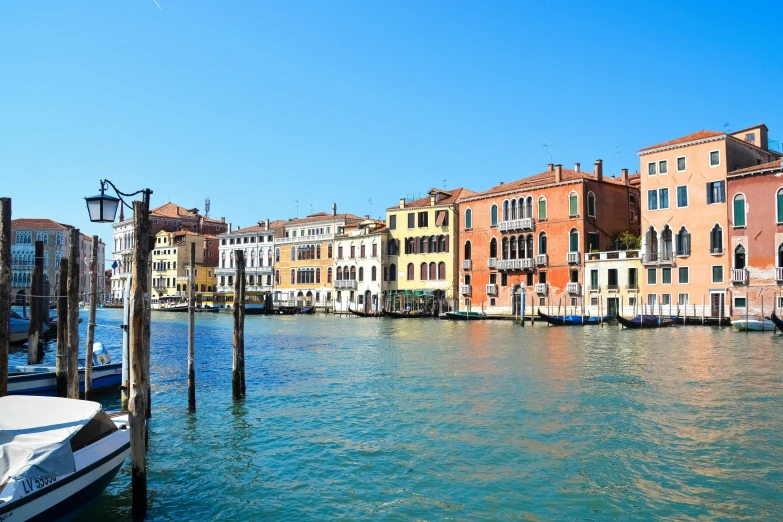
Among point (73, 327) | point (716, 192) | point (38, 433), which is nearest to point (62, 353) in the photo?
point (73, 327)

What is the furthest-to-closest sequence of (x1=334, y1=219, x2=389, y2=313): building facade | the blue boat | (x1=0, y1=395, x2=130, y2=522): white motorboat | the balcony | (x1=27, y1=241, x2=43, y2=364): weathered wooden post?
(x1=334, y1=219, x2=389, y2=313): building facade → the blue boat → the balcony → (x1=27, y1=241, x2=43, y2=364): weathered wooden post → (x1=0, y1=395, x2=130, y2=522): white motorboat

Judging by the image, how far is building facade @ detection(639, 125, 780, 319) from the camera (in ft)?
91.7

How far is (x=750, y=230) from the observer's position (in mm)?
27000

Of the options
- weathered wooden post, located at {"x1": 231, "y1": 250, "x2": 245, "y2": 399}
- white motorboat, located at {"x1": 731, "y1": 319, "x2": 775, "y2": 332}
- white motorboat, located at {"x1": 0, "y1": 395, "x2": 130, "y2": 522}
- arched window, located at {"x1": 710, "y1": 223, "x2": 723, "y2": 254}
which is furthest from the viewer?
arched window, located at {"x1": 710, "y1": 223, "x2": 723, "y2": 254}

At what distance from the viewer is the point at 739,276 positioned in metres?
26.8

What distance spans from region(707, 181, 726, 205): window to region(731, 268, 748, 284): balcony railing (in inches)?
122

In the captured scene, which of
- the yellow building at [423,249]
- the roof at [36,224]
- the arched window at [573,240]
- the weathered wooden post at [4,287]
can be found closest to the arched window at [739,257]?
the arched window at [573,240]

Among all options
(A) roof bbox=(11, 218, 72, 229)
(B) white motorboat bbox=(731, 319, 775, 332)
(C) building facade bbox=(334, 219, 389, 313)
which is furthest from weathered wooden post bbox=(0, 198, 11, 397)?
(A) roof bbox=(11, 218, 72, 229)

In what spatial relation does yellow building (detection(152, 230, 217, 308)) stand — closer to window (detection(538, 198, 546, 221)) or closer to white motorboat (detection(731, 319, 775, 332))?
window (detection(538, 198, 546, 221))

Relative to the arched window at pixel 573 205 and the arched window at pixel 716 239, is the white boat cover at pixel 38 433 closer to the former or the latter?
the arched window at pixel 716 239

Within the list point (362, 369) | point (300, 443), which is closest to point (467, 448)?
point (300, 443)

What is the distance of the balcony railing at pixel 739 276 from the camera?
26719 millimetres

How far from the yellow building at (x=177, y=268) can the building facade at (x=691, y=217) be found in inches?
1652

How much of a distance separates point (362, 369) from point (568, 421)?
6.47 meters
